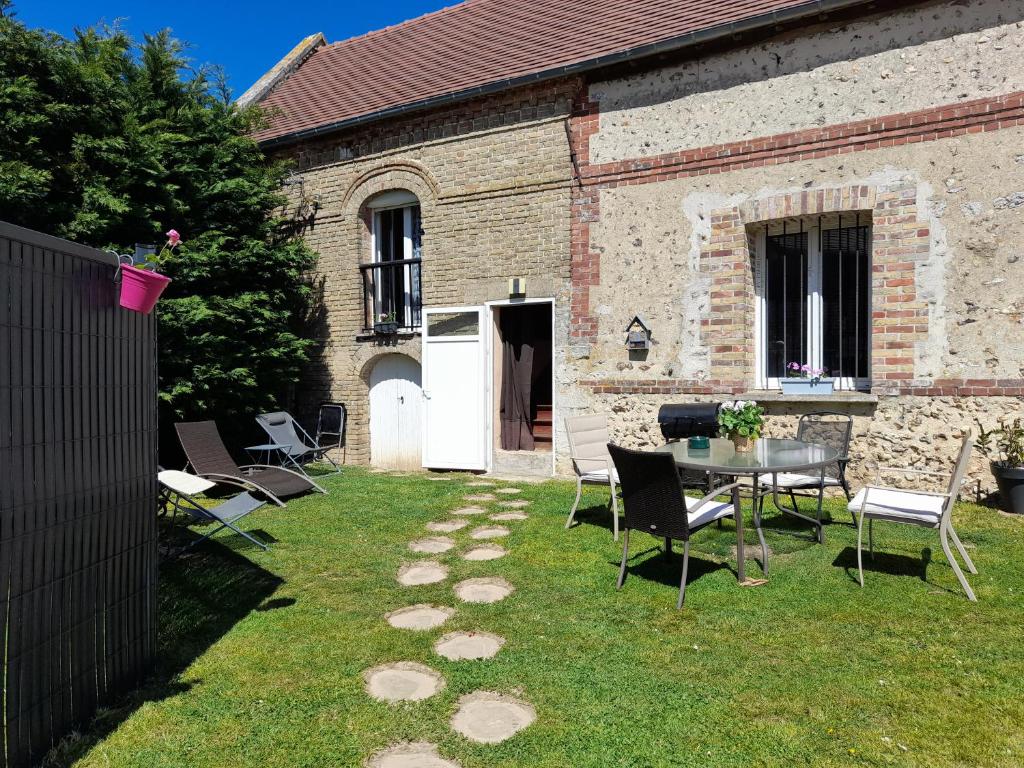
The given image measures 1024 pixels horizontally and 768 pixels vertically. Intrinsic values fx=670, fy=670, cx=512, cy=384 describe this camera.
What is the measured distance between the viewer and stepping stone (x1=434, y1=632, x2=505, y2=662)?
10.4 ft

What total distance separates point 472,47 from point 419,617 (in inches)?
349

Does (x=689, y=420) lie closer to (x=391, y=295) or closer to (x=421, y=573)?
(x=421, y=573)

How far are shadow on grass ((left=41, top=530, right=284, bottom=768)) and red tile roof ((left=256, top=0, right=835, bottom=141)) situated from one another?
21.1 feet

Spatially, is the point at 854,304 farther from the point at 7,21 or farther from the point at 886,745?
the point at 7,21

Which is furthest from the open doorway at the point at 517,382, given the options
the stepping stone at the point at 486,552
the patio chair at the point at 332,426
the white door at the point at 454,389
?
the stepping stone at the point at 486,552

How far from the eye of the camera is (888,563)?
441cm

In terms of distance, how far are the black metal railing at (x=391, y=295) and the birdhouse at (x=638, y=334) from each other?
3147mm

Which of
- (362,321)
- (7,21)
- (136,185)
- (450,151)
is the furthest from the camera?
(362,321)

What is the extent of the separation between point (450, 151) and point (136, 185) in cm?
379

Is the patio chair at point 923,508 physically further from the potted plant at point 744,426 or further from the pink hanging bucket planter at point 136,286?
the pink hanging bucket planter at point 136,286

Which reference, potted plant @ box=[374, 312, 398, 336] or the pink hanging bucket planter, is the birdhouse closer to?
potted plant @ box=[374, 312, 398, 336]

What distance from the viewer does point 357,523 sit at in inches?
231

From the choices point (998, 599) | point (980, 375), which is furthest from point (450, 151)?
point (998, 599)

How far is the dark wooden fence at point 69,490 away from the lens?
7.13ft
